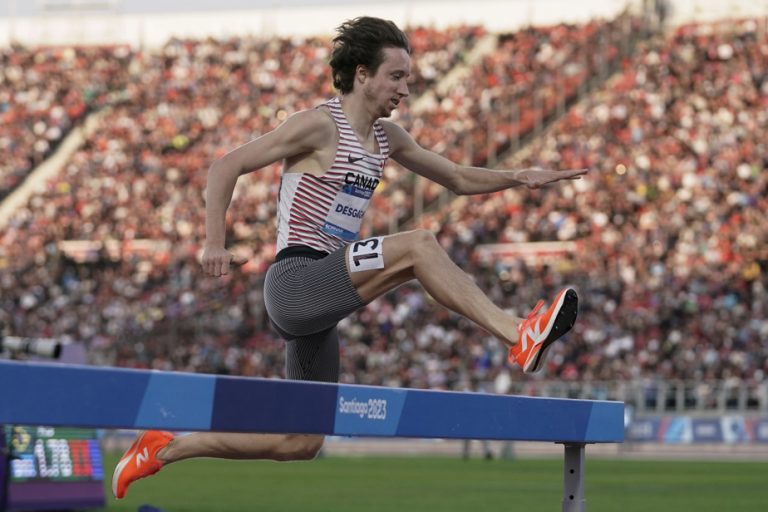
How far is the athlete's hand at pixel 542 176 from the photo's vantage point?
692cm

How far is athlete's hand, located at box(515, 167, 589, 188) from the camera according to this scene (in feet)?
22.7

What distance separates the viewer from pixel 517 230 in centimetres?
3372

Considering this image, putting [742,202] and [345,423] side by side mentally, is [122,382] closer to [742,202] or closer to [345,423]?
[345,423]

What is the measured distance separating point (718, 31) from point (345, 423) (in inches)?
1363

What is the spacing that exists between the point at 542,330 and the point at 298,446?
143 centimetres

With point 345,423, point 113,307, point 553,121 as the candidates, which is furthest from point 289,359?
point 553,121

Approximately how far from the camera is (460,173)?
23.7ft

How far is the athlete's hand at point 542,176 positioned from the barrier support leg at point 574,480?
3.98 feet

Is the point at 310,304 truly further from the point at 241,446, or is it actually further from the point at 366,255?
the point at 241,446

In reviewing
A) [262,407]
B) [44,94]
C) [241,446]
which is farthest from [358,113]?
[44,94]

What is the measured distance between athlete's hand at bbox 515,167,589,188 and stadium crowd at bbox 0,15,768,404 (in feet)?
67.7

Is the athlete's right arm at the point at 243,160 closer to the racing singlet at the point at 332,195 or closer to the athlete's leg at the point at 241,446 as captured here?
the racing singlet at the point at 332,195

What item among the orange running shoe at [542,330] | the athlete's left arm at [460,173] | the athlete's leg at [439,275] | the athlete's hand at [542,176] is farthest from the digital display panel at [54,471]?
the orange running shoe at [542,330]

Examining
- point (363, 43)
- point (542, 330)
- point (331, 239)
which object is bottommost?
point (542, 330)
